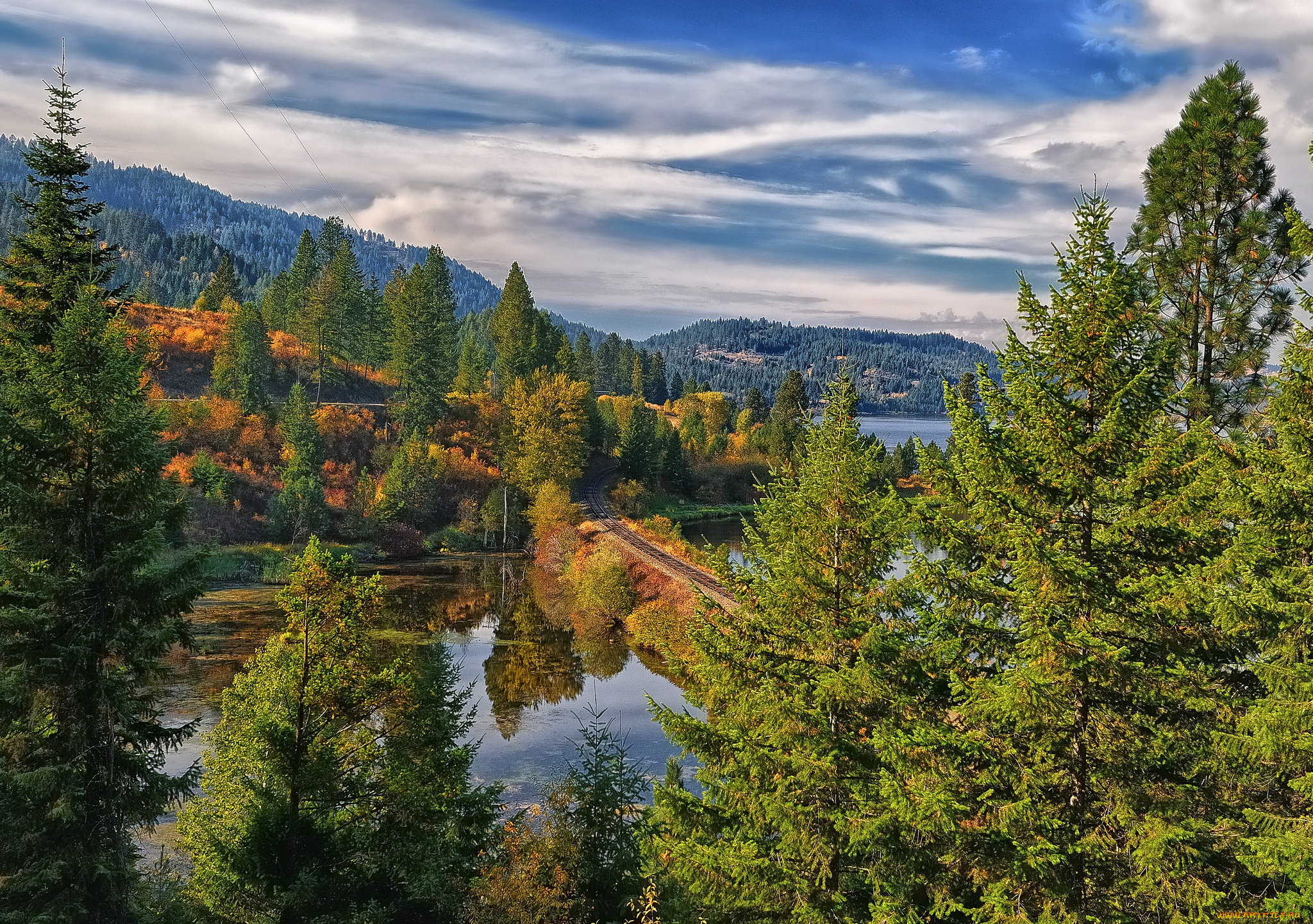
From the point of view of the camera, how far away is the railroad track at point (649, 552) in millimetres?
49969

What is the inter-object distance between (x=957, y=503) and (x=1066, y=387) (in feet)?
7.26

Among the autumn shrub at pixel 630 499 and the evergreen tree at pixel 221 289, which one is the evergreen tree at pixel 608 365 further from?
the autumn shrub at pixel 630 499

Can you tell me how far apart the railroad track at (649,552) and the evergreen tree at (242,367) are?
106 feet

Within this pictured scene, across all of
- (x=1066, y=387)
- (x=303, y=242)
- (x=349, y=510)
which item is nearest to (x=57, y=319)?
(x=1066, y=387)

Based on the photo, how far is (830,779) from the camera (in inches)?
515

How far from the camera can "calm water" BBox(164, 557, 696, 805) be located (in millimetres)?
33844

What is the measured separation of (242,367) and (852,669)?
253ft

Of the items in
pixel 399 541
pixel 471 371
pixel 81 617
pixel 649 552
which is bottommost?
pixel 399 541

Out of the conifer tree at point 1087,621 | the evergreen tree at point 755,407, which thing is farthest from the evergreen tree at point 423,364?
the conifer tree at point 1087,621

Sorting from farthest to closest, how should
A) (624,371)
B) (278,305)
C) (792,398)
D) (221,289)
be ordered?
(624,371) → (221,289) → (792,398) → (278,305)

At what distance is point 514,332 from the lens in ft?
304

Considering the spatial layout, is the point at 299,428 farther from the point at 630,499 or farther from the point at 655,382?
the point at 655,382

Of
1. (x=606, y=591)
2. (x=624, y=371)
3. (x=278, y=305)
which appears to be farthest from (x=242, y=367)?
(x=624, y=371)

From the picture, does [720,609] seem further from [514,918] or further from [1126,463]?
[514,918]
